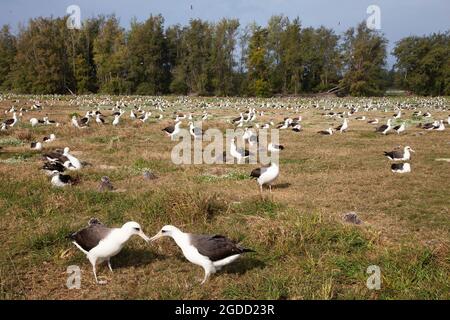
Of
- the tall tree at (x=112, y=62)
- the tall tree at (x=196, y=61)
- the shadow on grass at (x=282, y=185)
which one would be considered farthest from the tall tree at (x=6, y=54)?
the shadow on grass at (x=282, y=185)

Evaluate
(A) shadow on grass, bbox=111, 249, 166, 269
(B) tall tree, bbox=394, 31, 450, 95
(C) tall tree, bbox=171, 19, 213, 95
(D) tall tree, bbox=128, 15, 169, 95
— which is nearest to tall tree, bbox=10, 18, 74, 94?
(D) tall tree, bbox=128, 15, 169, 95

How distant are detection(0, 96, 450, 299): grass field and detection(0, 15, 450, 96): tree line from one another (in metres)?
59.0

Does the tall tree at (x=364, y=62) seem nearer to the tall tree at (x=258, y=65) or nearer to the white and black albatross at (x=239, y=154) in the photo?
the tall tree at (x=258, y=65)

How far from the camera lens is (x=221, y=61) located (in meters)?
72.1

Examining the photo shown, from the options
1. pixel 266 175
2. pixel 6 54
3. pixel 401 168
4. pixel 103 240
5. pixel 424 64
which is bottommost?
pixel 401 168

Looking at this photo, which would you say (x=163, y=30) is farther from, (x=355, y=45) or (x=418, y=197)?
(x=418, y=197)

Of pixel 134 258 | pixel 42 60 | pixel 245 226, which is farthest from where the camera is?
pixel 42 60

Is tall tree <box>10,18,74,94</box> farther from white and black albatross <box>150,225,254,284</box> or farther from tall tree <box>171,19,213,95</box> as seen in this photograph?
white and black albatross <box>150,225,254,284</box>

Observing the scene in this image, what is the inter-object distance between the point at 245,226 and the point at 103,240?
2895mm

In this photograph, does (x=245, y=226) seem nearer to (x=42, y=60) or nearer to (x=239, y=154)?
(x=239, y=154)

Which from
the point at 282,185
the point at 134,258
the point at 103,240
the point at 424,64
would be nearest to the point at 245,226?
the point at 134,258

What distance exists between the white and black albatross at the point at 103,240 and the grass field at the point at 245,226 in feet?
1.19

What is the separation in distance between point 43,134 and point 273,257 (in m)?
16.8
